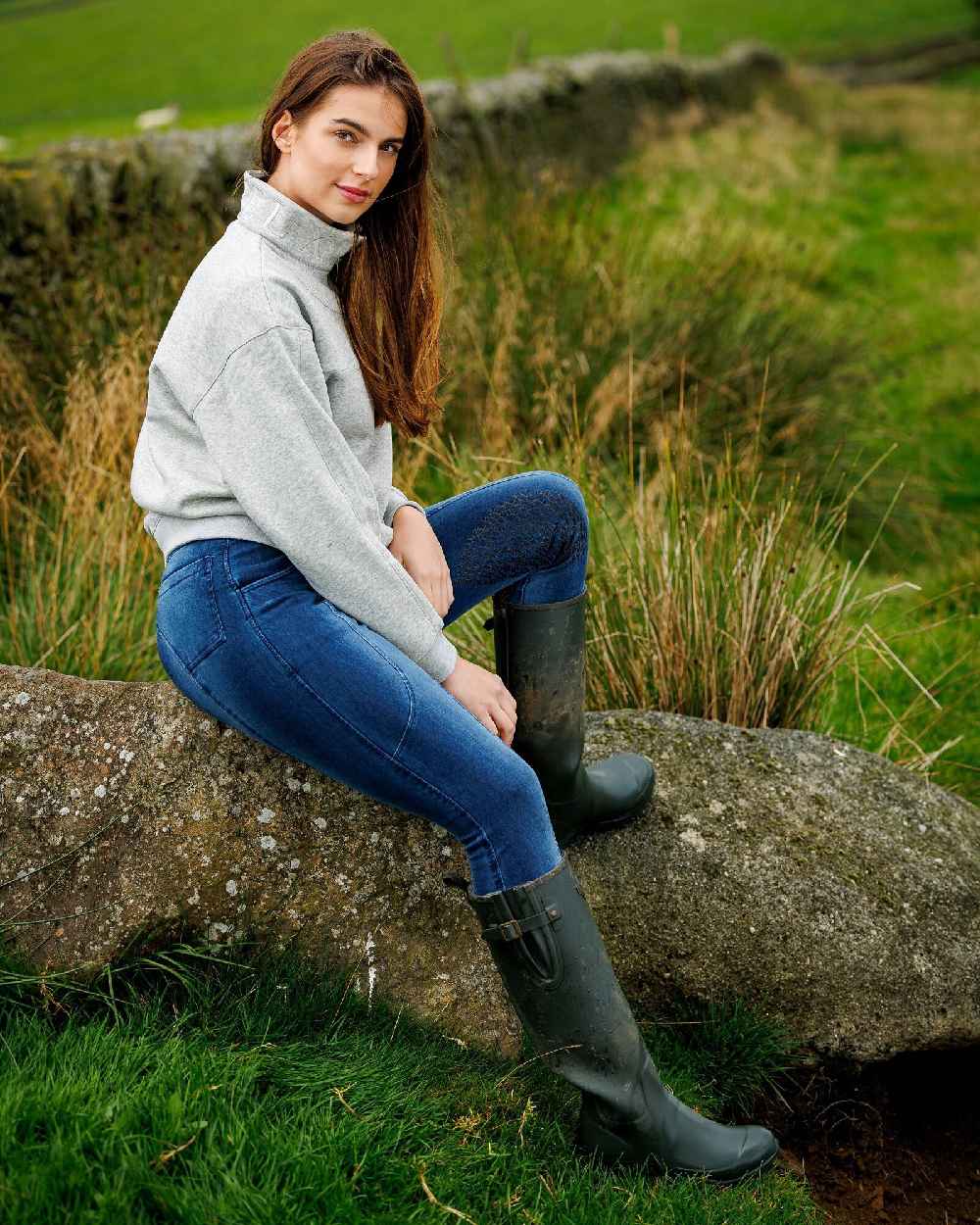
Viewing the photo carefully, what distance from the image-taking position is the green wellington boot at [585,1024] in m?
2.01

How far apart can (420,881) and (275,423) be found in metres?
0.95

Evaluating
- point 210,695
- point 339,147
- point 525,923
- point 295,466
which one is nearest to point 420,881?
point 525,923

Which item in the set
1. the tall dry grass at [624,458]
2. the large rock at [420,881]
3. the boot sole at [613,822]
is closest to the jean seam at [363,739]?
the large rock at [420,881]

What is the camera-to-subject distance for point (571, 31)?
757 inches

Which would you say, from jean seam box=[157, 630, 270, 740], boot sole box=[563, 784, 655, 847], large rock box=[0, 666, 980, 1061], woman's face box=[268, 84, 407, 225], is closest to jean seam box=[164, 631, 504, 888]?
jean seam box=[157, 630, 270, 740]

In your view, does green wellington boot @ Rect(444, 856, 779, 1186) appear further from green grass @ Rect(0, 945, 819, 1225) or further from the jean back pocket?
the jean back pocket

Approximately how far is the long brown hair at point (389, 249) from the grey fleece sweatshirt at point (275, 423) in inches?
1.8

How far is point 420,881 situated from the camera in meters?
2.29

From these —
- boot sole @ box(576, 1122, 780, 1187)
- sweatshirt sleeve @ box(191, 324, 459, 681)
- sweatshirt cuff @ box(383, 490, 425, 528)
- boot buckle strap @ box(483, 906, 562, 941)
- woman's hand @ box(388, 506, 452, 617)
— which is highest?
sweatshirt sleeve @ box(191, 324, 459, 681)

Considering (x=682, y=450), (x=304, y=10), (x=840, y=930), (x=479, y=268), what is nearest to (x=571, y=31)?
(x=304, y=10)

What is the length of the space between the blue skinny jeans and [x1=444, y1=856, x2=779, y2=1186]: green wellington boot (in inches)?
2.3

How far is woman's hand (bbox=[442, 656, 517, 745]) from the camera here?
2100mm

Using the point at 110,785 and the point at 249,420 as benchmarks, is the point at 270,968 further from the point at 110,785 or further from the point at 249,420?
the point at 249,420

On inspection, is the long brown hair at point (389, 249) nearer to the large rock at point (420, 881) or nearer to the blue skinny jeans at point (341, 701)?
the blue skinny jeans at point (341, 701)
